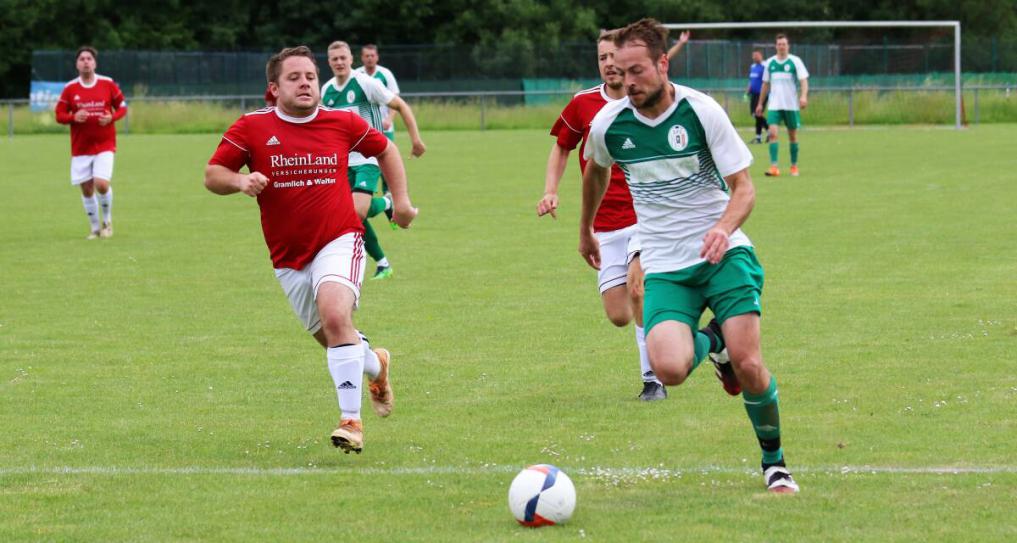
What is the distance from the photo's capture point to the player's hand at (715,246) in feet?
18.8

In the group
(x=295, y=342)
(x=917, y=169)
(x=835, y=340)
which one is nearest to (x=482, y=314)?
(x=295, y=342)

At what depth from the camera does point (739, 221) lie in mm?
5879

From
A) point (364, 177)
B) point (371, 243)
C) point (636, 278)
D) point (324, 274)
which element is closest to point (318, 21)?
point (371, 243)

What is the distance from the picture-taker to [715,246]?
225 inches

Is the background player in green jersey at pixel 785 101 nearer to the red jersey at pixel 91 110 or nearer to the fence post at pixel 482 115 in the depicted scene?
the red jersey at pixel 91 110

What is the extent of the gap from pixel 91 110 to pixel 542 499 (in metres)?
12.3

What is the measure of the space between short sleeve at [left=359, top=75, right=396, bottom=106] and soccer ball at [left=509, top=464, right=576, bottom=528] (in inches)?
338

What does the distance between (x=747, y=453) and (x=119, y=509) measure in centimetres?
269

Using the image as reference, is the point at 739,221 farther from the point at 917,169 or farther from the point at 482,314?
the point at 917,169

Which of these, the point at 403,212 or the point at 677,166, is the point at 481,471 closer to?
the point at 403,212

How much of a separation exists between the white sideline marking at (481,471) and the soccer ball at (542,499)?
2.47 feet

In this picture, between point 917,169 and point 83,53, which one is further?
point 917,169

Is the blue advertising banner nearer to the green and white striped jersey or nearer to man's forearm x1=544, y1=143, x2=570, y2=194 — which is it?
the green and white striped jersey

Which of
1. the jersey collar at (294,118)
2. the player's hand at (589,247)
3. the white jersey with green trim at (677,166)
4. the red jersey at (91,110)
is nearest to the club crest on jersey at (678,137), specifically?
the white jersey with green trim at (677,166)
